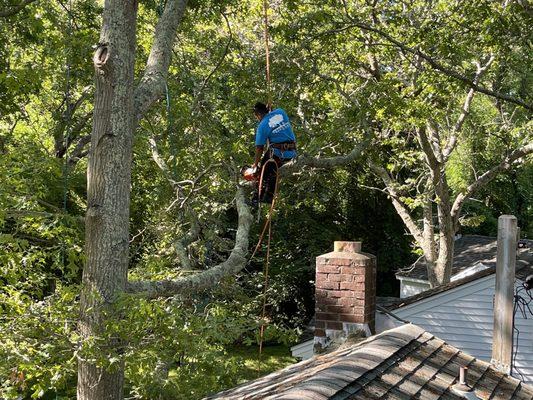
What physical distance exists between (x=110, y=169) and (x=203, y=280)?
160cm

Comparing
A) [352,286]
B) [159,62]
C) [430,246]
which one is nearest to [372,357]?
[352,286]

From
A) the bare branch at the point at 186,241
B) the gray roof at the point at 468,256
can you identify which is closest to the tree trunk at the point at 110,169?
the bare branch at the point at 186,241

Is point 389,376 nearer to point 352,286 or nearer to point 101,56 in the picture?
point 352,286

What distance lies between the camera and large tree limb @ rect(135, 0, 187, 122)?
24.6 ft

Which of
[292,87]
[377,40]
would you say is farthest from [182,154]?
[377,40]

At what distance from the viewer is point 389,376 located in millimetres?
4879

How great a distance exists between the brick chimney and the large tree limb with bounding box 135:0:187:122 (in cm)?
273

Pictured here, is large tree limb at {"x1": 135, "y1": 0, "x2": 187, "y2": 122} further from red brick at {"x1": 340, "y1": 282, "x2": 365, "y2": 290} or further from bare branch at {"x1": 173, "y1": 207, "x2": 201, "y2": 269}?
bare branch at {"x1": 173, "y1": 207, "x2": 201, "y2": 269}

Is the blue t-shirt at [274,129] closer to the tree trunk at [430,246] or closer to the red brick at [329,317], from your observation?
the red brick at [329,317]

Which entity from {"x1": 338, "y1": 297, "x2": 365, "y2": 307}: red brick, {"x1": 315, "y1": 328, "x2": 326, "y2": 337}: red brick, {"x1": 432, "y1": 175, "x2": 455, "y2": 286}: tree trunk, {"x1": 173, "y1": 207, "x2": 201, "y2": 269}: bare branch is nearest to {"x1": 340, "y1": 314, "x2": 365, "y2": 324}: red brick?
{"x1": 338, "y1": 297, "x2": 365, "y2": 307}: red brick

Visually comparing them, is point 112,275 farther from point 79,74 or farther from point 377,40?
point 377,40

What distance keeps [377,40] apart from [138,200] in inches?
248

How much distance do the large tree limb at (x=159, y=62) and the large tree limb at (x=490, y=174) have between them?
8.42 m

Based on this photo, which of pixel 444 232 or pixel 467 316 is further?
pixel 444 232
